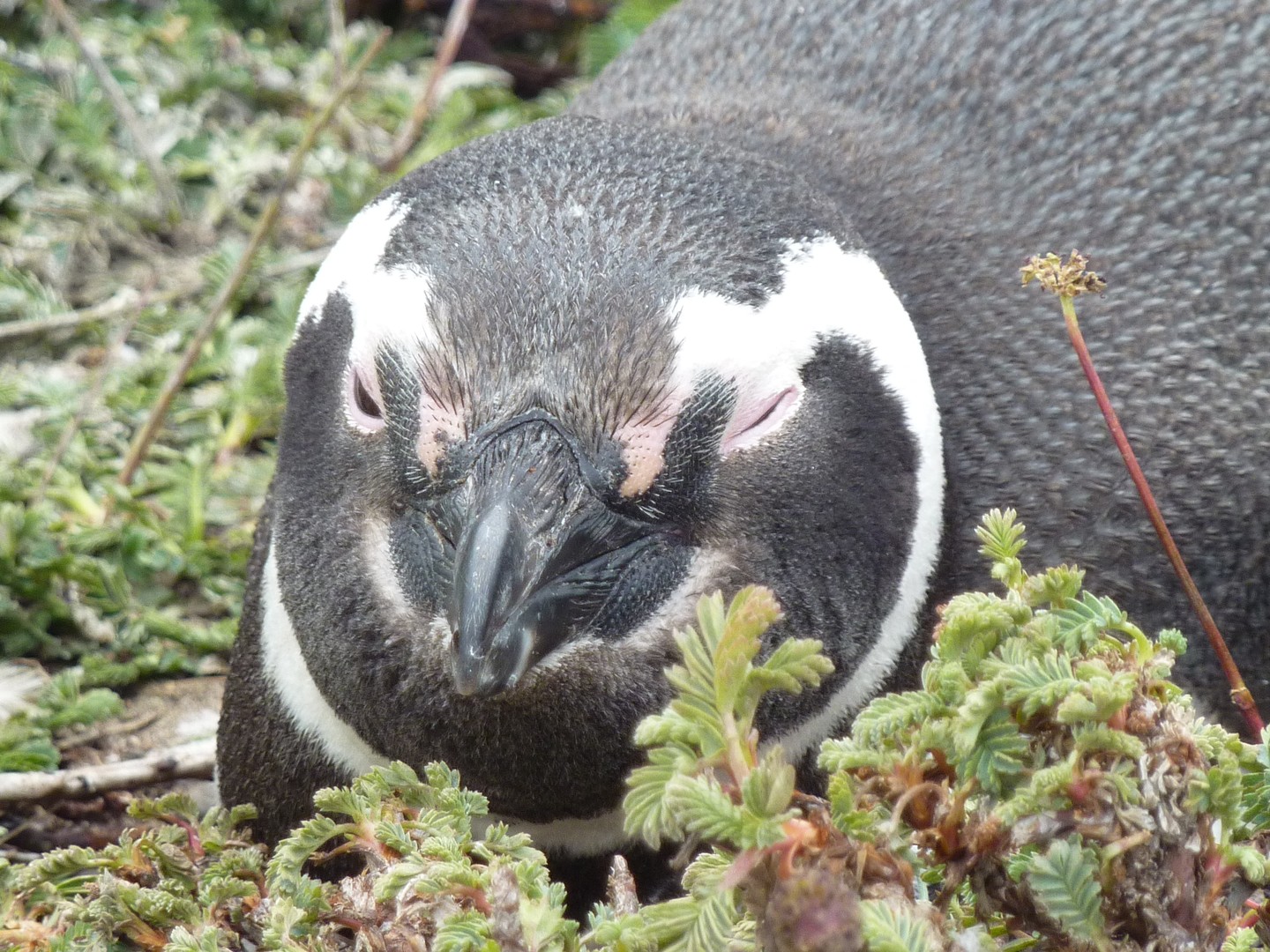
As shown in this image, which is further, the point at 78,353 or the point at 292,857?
the point at 78,353

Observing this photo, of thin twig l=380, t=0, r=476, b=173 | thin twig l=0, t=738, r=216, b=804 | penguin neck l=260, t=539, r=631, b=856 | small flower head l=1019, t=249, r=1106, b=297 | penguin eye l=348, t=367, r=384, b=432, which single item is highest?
small flower head l=1019, t=249, r=1106, b=297

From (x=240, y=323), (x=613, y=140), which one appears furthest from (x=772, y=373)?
(x=240, y=323)

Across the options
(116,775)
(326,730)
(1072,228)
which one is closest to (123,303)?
(116,775)

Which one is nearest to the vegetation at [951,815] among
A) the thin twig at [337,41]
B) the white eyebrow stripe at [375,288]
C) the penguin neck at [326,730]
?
the penguin neck at [326,730]

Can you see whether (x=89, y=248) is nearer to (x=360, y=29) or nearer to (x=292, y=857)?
(x=360, y=29)

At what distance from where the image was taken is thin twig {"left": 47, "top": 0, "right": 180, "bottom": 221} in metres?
4.68

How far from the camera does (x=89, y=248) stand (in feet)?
15.1

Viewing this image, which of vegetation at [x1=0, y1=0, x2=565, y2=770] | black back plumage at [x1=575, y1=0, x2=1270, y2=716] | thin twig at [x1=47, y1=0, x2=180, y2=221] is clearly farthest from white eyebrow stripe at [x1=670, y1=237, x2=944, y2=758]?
thin twig at [x1=47, y1=0, x2=180, y2=221]

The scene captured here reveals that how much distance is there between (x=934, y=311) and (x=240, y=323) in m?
2.22

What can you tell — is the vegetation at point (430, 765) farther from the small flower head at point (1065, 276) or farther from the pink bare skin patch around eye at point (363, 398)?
the pink bare skin patch around eye at point (363, 398)

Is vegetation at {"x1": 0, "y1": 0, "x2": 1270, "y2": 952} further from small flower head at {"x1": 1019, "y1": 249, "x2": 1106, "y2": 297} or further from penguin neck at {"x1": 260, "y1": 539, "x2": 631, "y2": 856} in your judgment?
small flower head at {"x1": 1019, "y1": 249, "x2": 1106, "y2": 297}

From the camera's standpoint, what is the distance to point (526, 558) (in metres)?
2.06

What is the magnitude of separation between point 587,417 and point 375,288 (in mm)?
386

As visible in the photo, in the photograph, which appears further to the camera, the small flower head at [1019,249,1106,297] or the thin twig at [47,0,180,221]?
the thin twig at [47,0,180,221]
